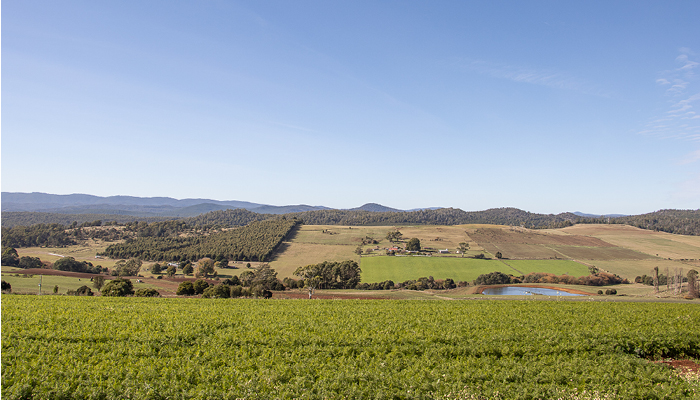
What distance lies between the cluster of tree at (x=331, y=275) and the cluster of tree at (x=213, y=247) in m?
34.6

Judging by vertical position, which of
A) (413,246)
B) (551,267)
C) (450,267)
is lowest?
(450,267)

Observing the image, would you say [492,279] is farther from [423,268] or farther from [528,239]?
[528,239]

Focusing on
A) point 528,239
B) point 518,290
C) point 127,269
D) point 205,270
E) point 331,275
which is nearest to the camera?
point 518,290

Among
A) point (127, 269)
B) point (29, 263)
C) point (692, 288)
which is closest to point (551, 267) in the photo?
point (692, 288)

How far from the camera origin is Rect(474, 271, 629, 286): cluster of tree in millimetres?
68312

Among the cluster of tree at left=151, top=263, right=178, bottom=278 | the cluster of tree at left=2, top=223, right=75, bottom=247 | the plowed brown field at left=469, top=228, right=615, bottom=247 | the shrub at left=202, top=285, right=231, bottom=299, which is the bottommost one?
the cluster of tree at left=151, top=263, right=178, bottom=278

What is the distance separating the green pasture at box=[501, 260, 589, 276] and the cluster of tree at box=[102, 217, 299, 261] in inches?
2576

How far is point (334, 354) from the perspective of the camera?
15266mm

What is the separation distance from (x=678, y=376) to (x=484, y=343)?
711 centimetres

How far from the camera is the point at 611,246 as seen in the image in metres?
107

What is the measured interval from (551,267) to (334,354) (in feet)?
272

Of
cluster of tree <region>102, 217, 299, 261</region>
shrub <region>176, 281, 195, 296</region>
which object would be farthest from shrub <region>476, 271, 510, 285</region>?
cluster of tree <region>102, 217, 299, 261</region>

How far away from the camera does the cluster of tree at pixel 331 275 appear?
205 feet

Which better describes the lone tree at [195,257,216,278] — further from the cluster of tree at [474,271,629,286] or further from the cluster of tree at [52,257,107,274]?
the cluster of tree at [474,271,629,286]
